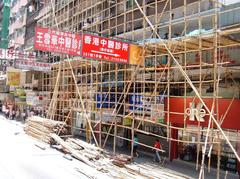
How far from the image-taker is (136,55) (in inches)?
568

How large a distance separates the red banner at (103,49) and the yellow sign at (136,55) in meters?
0.41

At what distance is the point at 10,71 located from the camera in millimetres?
33656

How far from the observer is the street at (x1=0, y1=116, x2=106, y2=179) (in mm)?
13164

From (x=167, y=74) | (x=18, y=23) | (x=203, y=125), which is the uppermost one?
(x=18, y=23)

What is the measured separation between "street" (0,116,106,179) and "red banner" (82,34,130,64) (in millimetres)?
4536

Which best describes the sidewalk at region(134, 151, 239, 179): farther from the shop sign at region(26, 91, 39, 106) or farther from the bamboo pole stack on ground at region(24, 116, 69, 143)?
the shop sign at region(26, 91, 39, 106)

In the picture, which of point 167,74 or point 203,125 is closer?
point 203,125

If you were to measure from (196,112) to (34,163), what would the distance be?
7.63 meters

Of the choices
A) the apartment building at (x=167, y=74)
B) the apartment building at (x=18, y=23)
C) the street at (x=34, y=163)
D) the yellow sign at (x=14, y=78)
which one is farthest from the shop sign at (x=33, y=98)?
the apartment building at (x=18, y=23)

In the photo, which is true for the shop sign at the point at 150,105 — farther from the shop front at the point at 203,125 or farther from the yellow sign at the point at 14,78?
the yellow sign at the point at 14,78

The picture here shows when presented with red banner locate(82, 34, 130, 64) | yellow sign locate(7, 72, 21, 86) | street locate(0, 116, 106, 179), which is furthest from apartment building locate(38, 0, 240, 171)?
yellow sign locate(7, 72, 21, 86)

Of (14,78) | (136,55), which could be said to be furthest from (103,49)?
(14,78)

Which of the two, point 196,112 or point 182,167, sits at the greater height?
point 196,112

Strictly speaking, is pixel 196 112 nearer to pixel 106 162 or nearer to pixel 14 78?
pixel 106 162
